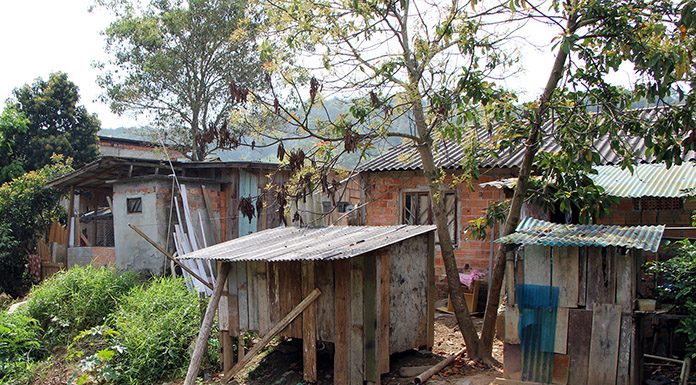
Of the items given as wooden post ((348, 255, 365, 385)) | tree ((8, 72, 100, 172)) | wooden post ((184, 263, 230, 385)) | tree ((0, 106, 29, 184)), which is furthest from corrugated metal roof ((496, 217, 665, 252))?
tree ((8, 72, 100, 172))

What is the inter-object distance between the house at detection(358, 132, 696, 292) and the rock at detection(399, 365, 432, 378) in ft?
9.45

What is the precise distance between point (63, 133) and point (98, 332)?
1455 cm

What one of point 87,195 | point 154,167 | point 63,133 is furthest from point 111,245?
point 63,133

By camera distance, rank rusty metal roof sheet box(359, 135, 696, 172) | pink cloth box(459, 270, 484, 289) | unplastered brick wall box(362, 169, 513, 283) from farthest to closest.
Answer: unplastered brick wall box(362, 169, 513, 283), pink cloth box(459, 270, 484, 289), rusty metal roof sheet box(359, 135, 696, 172)

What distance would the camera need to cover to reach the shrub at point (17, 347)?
9836 mm

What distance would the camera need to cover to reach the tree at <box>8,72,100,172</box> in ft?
68.9

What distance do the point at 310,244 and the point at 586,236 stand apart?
345 cm

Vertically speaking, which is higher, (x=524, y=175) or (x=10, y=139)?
(x=10, y=139)

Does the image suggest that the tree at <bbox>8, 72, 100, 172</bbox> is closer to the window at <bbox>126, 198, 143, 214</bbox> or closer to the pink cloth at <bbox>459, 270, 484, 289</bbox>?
the window at <bbox>126, 198, 143, 214</bbox>

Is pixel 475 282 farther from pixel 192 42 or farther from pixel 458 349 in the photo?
pixel 192 42

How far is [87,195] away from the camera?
1728 cm

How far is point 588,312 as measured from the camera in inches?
230

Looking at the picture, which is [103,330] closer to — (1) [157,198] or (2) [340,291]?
(1) [157,198]

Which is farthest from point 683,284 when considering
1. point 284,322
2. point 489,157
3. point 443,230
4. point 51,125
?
point 51,125
